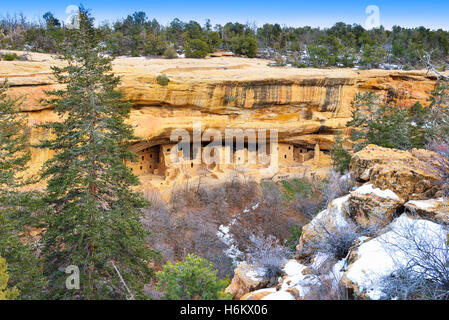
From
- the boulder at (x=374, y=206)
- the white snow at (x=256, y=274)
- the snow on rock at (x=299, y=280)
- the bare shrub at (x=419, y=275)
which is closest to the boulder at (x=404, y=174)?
the boulder at (x=374, y=206)

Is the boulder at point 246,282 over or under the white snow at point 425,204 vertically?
under

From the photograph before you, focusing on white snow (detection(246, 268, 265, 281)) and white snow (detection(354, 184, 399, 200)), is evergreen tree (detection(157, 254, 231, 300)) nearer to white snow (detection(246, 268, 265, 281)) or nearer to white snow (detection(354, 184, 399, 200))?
white snow (detection(246, 268, 265, 281))

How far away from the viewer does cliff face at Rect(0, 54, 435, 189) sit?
47.2ft

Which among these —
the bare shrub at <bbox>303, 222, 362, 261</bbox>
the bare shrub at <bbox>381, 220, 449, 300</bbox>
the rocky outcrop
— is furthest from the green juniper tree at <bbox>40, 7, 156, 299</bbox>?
the bare shrub at <bbox>381, 220, 449, 300</bbox>

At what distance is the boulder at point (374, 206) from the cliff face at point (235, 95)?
11.2 m

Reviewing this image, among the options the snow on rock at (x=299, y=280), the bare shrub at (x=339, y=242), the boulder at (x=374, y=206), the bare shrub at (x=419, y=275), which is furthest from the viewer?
the boulder at (x=374, y=206)

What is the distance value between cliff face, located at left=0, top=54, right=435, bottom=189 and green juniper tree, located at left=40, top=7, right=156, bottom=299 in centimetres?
704

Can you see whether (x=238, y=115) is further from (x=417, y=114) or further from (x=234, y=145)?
(x=417, y=114)

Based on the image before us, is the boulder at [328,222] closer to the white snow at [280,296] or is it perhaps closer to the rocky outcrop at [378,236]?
the rocky outcrop at [378,236]

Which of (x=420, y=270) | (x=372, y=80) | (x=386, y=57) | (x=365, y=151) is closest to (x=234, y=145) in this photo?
(x=372, y=80)

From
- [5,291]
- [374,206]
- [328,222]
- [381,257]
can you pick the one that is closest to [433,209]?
[374,206]

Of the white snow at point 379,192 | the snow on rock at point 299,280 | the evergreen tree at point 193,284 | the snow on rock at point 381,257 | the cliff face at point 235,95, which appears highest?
the cliff face at point 235,95

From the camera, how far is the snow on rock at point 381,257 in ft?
14.9

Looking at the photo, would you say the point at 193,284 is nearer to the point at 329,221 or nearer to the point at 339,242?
the point at 339,242
